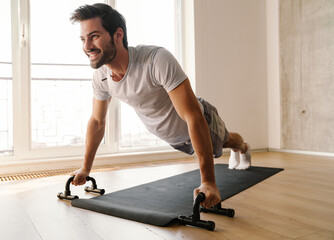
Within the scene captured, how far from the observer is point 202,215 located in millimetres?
1484

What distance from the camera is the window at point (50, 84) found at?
9.54 feet

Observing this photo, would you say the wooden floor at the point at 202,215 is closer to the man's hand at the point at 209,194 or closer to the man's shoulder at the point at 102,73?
the man's hand at the point at 209,194

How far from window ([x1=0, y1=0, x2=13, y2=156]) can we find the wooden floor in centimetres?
76

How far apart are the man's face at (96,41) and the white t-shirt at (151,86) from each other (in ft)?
0.43

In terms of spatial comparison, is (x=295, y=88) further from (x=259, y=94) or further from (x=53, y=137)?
(x=53, y=137)

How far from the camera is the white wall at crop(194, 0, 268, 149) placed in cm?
369

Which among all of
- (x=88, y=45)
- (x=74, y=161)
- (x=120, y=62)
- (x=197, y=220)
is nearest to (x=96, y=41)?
(x=88, y=45)

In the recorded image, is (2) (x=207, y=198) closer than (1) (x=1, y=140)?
Yes

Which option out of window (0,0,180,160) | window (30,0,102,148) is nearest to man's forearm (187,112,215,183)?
window (0,0,180,160)

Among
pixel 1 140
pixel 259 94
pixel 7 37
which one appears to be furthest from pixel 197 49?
pixel 1 140

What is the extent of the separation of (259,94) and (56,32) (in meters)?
2.44

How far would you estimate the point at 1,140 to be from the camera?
2961mm

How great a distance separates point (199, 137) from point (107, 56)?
598mm

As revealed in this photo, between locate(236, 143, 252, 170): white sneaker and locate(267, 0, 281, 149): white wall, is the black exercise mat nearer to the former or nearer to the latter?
locate(236, 143, 252, 170): white sneaker
